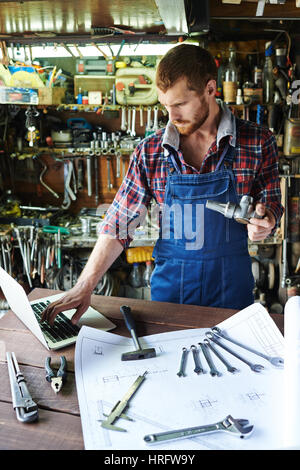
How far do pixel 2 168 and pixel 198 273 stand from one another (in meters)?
2.73

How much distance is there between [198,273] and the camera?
1658mm

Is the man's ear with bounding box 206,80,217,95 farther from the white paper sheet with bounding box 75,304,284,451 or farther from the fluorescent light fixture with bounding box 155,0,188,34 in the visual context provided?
the white paper sheet with bounding box 75,304,284,451

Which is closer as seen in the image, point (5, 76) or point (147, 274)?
point (5, 76)

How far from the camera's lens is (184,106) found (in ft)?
5.19

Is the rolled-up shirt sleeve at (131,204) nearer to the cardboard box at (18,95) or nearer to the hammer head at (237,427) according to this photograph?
the hammer head at (237,427)

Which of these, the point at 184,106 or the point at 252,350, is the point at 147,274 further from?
the point at 252,350

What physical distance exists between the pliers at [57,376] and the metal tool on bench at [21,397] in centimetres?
6

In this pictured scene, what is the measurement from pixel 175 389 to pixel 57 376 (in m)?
0.29

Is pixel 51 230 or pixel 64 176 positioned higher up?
pixel 64 176

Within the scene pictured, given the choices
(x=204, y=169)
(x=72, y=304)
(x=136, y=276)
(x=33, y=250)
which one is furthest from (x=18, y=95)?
(x=72, y=304)
